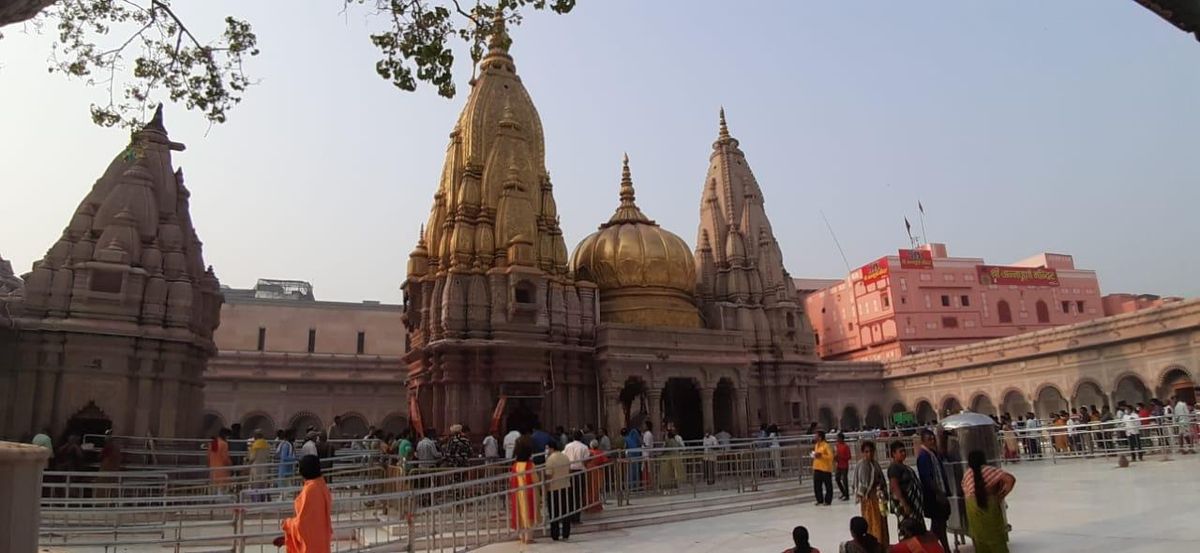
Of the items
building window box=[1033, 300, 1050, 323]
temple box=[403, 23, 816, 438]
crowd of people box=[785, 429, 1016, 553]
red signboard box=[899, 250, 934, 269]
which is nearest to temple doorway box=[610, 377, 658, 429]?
temple box=[403, 23, 816, 438]

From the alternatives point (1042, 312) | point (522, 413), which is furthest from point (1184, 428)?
point (1042, 312)

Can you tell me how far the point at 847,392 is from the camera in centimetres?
4328

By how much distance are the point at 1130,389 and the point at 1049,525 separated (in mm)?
28954

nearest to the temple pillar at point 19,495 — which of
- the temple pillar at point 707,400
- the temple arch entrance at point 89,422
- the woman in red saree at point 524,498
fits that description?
the woman in red saree at point 524,498

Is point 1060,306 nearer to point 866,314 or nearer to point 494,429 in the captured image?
point 866,314

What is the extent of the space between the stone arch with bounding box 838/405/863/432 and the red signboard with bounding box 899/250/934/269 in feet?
40.9

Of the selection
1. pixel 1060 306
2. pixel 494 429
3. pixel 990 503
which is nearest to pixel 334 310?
pixel 494 429

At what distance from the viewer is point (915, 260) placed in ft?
170

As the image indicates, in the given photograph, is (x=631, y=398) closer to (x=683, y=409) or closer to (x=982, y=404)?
(x=683, y=409)

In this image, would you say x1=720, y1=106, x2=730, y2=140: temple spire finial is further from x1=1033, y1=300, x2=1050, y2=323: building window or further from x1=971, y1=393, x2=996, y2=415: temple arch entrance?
x1=1033, y1=300, x2=1050, y2=323: building window

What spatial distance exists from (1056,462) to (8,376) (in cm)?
2524

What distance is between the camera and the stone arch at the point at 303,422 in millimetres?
32000

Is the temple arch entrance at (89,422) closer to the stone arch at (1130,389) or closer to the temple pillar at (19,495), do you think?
the temple pillar at (19,495)

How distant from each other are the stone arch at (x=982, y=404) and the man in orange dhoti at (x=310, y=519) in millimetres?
37348
